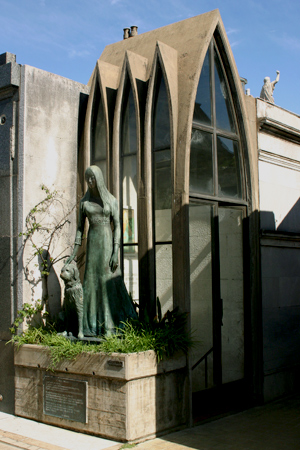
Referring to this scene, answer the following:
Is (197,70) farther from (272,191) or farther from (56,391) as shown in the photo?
(56,391)

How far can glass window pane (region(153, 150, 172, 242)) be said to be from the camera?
8.71 m

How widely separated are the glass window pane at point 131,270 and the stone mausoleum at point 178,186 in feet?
0.08

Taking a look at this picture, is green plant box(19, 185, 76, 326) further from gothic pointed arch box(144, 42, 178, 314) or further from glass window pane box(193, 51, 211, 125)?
glass window pane box(193, 51, 211, 125)

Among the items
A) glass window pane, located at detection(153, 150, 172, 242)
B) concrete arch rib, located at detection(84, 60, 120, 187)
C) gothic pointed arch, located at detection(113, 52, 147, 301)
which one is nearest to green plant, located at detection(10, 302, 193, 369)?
gothic pointed arch, located at detection(113, 52, 147, 301)

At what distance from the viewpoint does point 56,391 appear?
7.99 metres

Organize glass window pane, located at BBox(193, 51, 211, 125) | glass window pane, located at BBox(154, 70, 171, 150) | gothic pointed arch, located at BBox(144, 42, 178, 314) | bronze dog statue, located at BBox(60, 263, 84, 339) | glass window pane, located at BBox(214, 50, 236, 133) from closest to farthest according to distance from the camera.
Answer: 1. bronze dog statue, located at BBox(60, 263, 84, 339)
2. gothic pointed arch, located at BBox(144, 42, 178, 314)
3. glass window pane, located at BBox(154, 70, 171, 150)
4. glass window pane, located at BBox(193, 51, 211, 125)
5. glass window pane, located at BBox(214, 50, 236, 133)

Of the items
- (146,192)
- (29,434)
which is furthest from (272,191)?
(29,434)

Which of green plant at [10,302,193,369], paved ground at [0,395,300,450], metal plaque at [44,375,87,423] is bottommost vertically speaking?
paved ground at [0,395,300,450]

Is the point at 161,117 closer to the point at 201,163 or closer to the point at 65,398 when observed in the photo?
the point at 201,163

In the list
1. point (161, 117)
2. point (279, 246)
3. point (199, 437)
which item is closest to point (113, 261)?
point (161, 117)

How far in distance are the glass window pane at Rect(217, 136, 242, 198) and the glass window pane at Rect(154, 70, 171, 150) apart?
1117mm

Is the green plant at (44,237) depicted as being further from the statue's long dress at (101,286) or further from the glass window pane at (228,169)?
the glass window pane at (228,169)

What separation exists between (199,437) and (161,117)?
4882 millimetres

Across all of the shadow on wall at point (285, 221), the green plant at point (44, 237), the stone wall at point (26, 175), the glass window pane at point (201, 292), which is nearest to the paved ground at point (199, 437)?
the glass window pane at point (201, 292)
